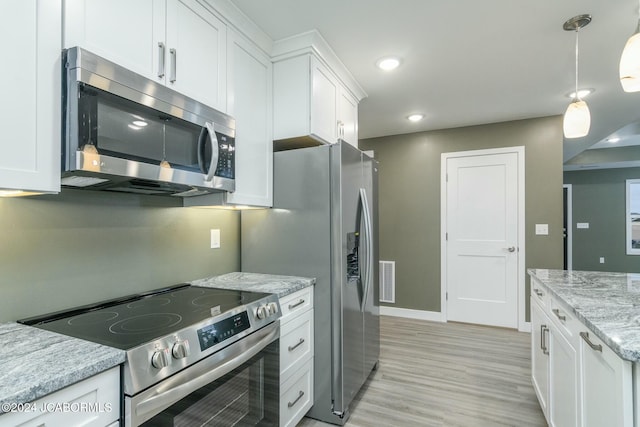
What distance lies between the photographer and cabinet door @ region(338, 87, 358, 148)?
106 inches

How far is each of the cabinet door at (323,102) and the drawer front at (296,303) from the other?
3.55ft

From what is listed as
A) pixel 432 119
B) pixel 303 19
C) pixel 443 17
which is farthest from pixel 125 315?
pixel 432 119

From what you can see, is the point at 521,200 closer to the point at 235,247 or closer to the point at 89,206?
the point at 235,247

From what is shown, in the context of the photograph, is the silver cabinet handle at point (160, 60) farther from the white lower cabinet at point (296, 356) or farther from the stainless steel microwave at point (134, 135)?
the white lower cabinet at point (296, 356)

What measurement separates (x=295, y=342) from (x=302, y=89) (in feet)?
5.39

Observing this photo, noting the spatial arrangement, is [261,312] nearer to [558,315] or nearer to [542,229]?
[558,315]

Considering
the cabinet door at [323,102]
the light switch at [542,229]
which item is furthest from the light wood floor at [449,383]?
the cabinet door at [323,102]

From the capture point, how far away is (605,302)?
1486 millimetres

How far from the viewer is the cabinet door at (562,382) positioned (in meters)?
1.44

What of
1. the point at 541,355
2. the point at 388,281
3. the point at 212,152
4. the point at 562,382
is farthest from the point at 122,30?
the point at 388,281

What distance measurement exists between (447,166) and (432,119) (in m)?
0.69

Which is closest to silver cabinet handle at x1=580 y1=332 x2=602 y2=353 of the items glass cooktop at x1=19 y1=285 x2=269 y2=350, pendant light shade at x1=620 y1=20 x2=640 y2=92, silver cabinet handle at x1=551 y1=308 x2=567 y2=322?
silver cabinet handle at x1=551 y1=308 x2=567 y2=322

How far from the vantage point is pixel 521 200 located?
384 cm

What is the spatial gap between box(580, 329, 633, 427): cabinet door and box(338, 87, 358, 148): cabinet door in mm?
2073
